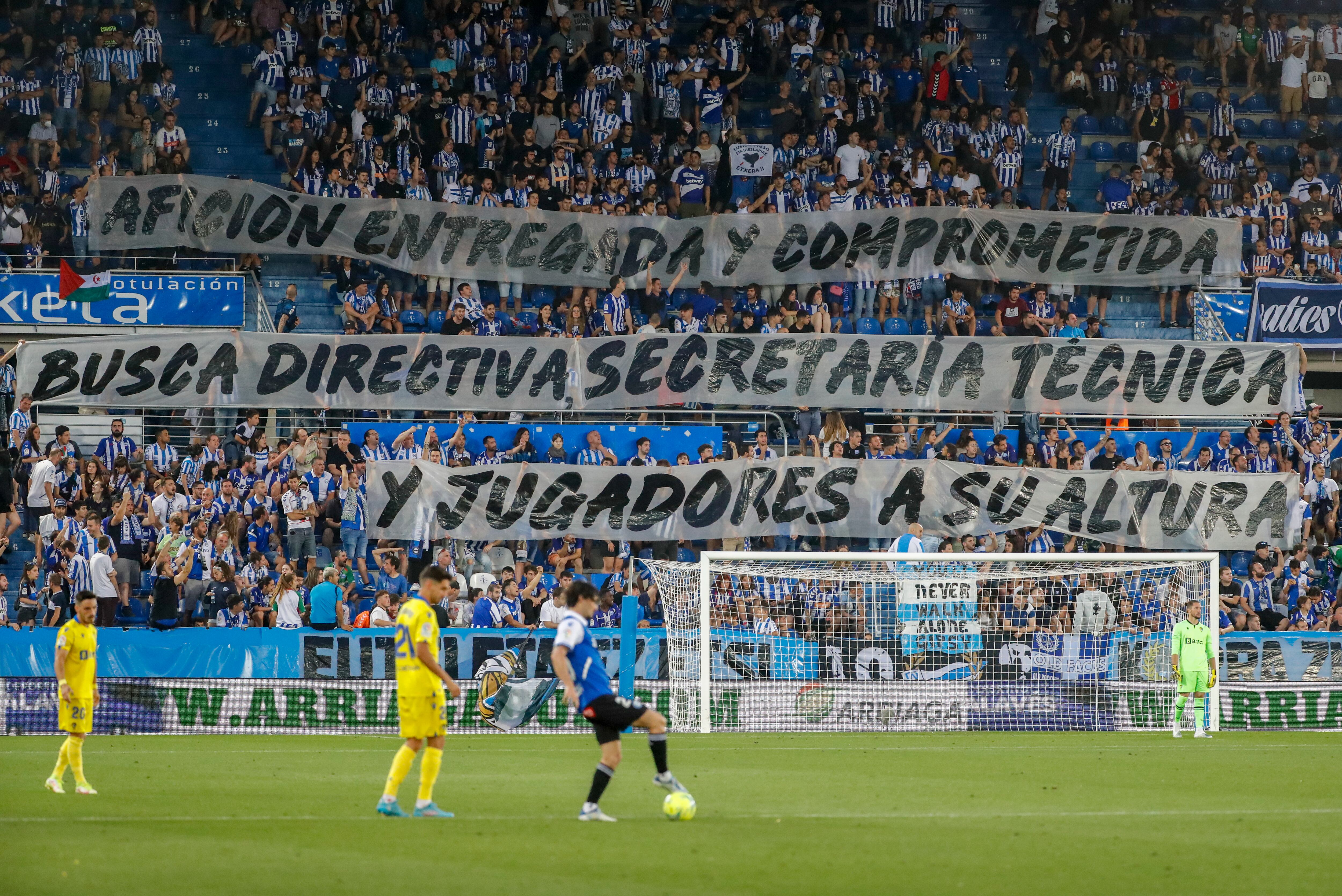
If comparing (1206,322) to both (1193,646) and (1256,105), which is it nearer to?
(1256,105)

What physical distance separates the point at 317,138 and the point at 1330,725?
18.9 metres

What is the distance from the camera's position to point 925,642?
22250 mm

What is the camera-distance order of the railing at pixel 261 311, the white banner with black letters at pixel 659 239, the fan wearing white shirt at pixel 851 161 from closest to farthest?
the white banner with black letters at pixel 659 239, the railing at pixel 261 311, the fan wearing white shirt at pixel 851 161

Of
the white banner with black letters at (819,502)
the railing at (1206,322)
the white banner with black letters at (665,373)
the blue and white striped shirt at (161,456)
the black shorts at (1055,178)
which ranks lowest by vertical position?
the white banner with black letters at (819,502)

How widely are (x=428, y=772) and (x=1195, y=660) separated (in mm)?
12546

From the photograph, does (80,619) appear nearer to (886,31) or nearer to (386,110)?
(386,110)

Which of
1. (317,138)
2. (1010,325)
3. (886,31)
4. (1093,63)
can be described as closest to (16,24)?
(317,138)

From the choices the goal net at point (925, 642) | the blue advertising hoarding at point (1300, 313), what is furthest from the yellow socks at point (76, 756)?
the blue advertising hoarding at point (1300, 313)

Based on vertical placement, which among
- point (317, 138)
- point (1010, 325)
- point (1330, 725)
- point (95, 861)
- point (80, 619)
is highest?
point (317, 138)

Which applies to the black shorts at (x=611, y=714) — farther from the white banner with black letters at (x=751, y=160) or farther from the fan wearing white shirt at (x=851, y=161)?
the fan wearing white shirt at (x=851, y=161)

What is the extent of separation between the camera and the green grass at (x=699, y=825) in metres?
9.01

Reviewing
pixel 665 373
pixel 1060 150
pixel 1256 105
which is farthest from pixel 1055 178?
pixel 665 373

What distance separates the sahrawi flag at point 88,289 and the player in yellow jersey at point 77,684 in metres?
14.0

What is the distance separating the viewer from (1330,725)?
890 inches
